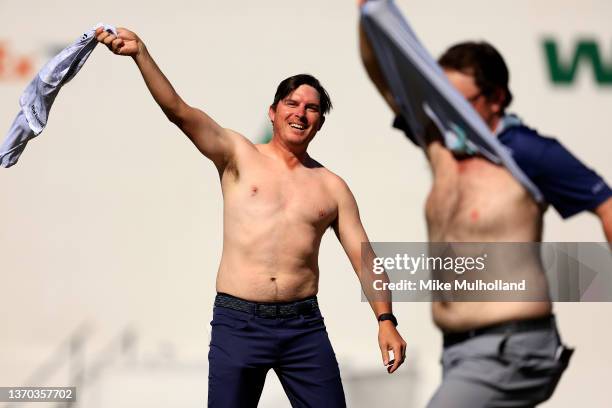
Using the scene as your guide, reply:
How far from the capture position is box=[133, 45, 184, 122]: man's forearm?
4.40m

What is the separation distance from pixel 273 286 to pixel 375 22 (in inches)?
67.8

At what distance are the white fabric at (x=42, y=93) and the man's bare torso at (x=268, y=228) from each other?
32.7 inches

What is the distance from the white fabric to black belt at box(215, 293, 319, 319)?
1162 mm

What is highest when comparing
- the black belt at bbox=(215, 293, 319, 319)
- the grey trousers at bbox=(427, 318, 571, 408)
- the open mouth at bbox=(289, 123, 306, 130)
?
the open mouth at bbox=(289, 123, 306, 130)

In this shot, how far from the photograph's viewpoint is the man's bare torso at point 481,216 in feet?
10.9

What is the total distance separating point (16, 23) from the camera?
7.28 m

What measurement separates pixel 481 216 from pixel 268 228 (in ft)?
5.11

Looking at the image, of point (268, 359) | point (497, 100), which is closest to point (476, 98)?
point (497, 100)

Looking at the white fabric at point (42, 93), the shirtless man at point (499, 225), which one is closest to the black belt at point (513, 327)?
the shirtless man at point (499, 225)

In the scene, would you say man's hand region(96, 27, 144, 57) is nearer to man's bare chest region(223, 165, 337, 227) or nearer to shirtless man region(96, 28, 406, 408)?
shirtless man region(96, 28, 406, 408)

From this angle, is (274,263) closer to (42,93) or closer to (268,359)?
(268,359)

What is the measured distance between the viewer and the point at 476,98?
3.42m

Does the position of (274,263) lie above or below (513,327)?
above

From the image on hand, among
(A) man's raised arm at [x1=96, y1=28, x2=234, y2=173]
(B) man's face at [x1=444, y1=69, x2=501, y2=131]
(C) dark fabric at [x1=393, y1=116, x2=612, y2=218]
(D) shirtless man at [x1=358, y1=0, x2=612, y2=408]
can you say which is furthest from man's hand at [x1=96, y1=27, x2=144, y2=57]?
(C) dark fabric at [x1=393, y1=116, x2=612, y2=218]
